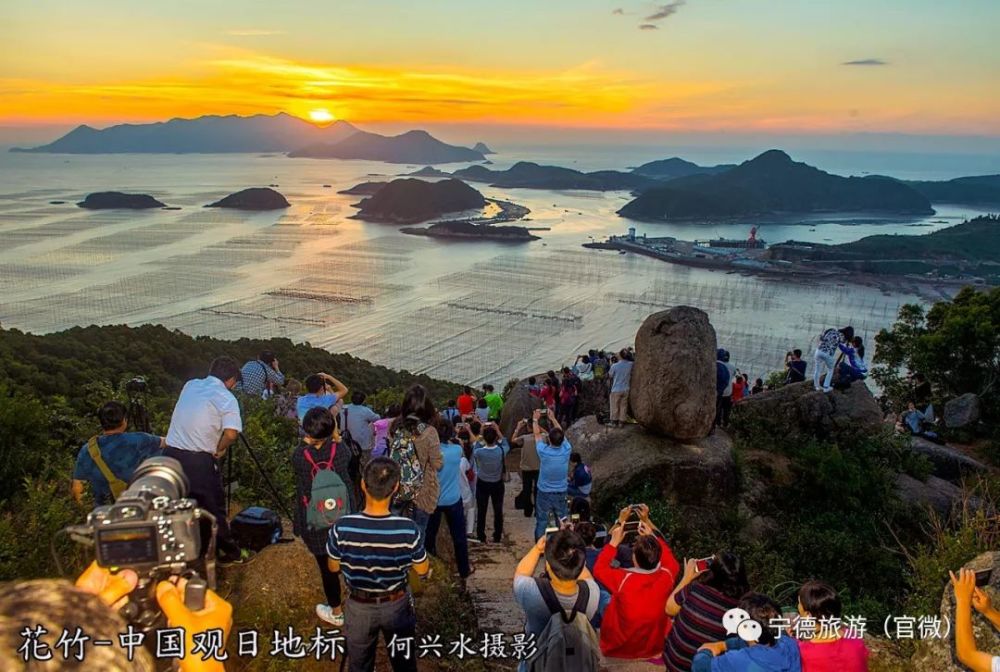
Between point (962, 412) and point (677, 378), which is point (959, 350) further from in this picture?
point (677, 378)

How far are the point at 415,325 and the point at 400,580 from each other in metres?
47.2

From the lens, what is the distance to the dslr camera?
2.15 m

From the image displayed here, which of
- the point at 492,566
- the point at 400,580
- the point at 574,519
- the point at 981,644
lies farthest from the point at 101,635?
the point at 492,566

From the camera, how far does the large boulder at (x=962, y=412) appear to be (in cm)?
1444

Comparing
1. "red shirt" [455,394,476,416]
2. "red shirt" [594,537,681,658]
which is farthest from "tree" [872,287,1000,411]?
"red shirt" [594,537,681,658]

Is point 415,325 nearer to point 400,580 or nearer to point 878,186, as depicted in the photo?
point 400,580

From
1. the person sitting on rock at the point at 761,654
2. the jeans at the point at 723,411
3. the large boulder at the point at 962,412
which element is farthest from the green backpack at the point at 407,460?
the large boulder at the point at 962,412

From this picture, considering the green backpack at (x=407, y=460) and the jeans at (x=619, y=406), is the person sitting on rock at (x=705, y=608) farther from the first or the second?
the jeans at (x=619, y=406)

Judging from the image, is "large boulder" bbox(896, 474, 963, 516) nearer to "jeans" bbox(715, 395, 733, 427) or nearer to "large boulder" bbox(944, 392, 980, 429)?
"jeans" bbox(715, 395, 733, 427)

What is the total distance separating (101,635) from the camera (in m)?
1.49

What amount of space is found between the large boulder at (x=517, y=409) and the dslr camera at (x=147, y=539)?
10.7m

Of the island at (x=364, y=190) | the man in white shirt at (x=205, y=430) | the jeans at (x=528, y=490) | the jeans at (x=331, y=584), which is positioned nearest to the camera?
the man in white shirt at (x=205, y=430)

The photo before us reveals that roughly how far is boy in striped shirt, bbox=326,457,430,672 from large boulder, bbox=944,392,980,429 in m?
14.8

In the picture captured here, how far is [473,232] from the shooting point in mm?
96188
